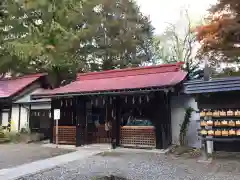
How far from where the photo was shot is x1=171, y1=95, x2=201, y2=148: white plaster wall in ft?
44.1

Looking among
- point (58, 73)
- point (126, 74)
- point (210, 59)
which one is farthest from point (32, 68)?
point (210, 59)

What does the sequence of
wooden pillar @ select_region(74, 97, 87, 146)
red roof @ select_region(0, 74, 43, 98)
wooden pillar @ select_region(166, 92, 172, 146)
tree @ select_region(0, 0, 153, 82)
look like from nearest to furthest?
wooden pillar @ select_region(166, 92, 172, 146) < wooden pillar @ select_region(74, 97, 87, 146) < red roof @ select_region(0, 74, 43, 98) < tree @ select_region(0, 0, 153, 82)

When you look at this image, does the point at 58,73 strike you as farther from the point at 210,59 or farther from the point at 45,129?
the point at 210,59

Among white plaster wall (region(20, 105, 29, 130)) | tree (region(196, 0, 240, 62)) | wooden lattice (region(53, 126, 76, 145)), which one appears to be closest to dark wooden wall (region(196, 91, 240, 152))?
wooden lattice (region(53, 126, 76, 145))

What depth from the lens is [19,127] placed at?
61.5 ft

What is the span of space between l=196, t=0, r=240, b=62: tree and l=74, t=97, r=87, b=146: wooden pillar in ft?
30.3

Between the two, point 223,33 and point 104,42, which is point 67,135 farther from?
point 104,42

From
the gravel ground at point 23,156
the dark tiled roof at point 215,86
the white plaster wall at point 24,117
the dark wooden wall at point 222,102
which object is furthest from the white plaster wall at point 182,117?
the white plaster wall at point 24,117

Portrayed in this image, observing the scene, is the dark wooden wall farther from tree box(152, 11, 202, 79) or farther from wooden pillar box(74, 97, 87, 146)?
tree box(152, 11, 202, 79)

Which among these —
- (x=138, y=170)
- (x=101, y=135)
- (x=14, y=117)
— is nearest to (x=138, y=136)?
(x=101, y=135)

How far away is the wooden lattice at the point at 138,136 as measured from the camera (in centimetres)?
1282

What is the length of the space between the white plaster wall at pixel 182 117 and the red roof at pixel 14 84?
11.1m

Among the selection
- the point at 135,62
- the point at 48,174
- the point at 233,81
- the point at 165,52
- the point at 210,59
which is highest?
the point at 165,52

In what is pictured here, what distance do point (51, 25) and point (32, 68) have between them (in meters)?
21.0
